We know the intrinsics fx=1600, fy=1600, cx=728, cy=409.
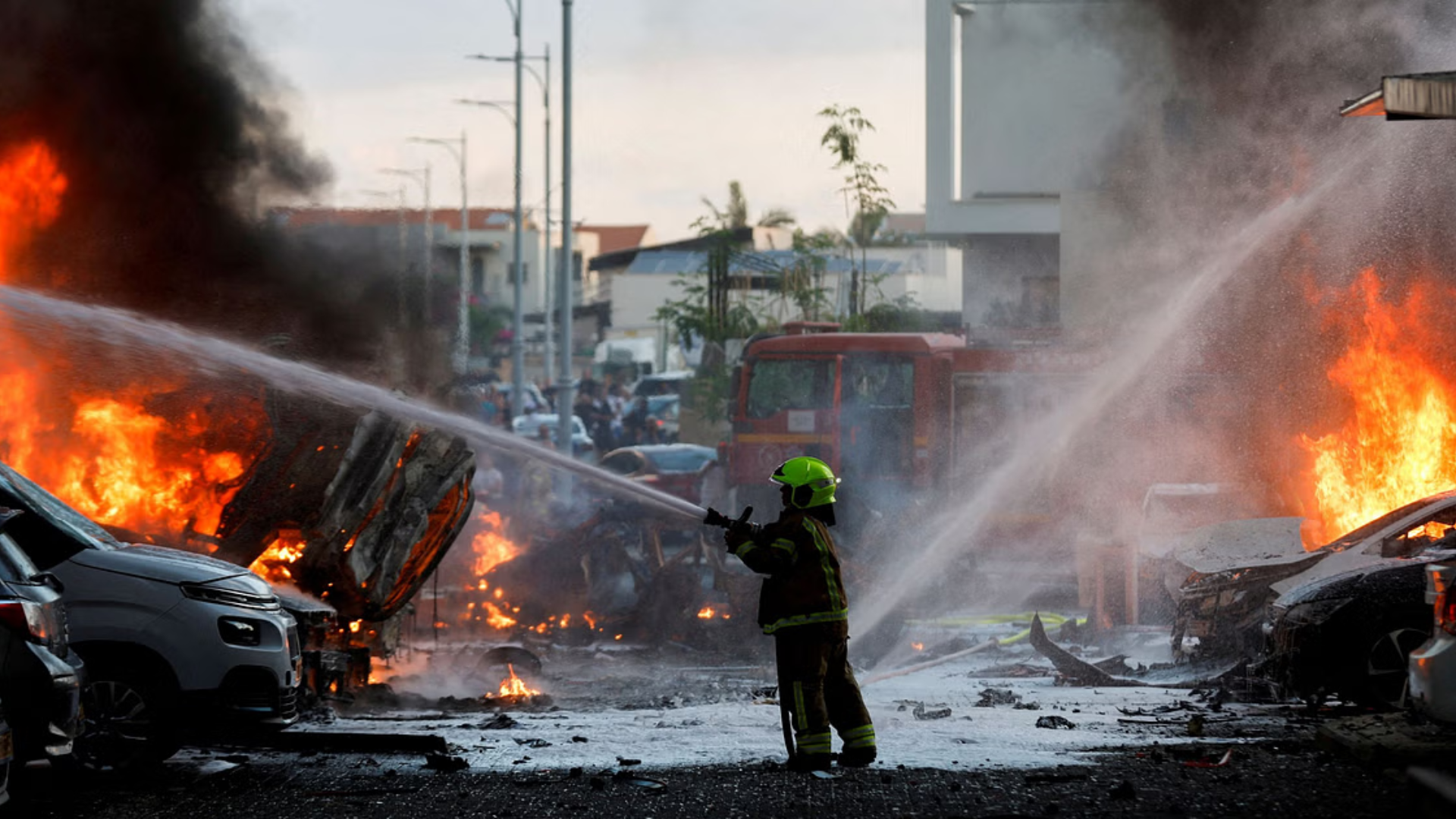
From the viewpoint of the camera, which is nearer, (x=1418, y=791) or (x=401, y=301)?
(x=1418, y=791)

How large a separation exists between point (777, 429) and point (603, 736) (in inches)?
359

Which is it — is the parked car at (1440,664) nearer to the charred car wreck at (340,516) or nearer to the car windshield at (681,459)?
the charred car wreck at (340,516)

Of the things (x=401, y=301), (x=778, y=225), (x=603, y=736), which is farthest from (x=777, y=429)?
(x=778, y=225)

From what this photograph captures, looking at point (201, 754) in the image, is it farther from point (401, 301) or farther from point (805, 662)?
point (401, 301)

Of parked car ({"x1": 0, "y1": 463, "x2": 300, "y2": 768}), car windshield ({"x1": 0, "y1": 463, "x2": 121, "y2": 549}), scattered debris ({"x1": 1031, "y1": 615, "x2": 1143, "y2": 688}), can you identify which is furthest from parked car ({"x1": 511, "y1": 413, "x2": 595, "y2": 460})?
parked car ({"x1": 0, "y1": 463, "x2": 300, "y2": 768})

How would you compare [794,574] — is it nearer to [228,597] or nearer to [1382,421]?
[228,597]

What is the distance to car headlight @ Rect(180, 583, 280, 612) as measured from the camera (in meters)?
7.65

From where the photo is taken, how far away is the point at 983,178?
27.8 m

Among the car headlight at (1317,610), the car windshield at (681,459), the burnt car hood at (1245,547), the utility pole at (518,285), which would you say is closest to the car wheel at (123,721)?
the car headlight at (1317,610)

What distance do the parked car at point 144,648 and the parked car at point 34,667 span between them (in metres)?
0.86

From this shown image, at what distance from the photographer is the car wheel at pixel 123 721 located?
24.5 feet

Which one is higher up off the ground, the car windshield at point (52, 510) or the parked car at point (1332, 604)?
the car windshield at point (52, 510)

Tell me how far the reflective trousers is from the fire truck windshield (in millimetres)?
10406

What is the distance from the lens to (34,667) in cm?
625
